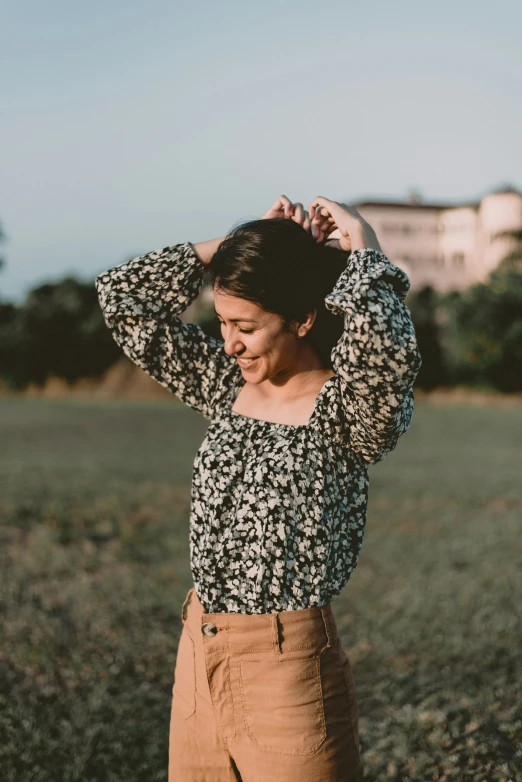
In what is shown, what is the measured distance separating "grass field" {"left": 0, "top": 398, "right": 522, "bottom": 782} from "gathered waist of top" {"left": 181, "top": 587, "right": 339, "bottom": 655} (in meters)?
1.62

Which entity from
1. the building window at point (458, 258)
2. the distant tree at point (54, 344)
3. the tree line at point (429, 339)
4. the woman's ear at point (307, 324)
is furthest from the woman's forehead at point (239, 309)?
the building window at point (458, 258)

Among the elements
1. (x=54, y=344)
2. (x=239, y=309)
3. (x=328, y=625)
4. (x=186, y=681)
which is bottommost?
(x=54, y=344)

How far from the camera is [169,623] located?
233 inches

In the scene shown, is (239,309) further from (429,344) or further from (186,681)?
(429,344)

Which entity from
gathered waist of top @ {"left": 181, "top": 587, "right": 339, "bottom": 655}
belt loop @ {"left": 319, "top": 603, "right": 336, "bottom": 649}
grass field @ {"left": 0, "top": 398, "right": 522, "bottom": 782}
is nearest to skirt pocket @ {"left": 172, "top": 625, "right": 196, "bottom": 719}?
gathered waist of top @ {"left": 181, "top": 587, "right": 339, "bottom": 655}

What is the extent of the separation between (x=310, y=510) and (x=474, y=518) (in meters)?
8.24

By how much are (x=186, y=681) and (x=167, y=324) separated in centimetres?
114

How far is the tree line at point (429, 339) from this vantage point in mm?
34844

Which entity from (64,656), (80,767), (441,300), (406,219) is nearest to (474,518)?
(64,656)

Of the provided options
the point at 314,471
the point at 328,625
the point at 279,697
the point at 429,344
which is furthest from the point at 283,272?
the point at 429,344

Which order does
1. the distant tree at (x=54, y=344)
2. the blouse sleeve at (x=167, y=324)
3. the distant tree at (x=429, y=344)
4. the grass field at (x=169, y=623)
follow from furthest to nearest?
the distant tree at (x=54, y=344) < the distant tree at (x=429, y=344) < the grass field at (x=169, y=623) < the blouse sleeve at (x=167, y=324)

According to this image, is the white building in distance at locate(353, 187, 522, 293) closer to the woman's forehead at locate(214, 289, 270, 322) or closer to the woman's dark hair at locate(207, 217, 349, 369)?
the woman's dark hair at locate(207, 217, 349, 369)

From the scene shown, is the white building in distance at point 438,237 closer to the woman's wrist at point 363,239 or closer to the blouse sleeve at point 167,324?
the blouse sleeve at point 167,324

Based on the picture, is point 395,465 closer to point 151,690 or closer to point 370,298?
point 151,690
